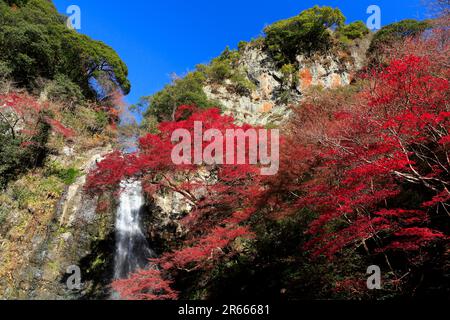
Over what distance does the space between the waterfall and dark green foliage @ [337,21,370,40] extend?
77.4 feet

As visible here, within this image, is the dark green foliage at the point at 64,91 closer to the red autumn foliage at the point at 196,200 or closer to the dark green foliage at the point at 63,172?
the dark green foliage at the point at 63,172

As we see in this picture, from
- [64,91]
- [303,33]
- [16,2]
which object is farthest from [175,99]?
[303,33]

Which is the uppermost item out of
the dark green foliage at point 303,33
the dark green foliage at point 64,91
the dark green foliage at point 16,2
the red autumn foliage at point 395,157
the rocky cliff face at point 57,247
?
the dark green foliage at point 303,33

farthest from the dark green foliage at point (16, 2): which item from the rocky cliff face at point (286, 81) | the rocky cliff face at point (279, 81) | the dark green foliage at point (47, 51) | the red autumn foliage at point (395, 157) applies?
the red autumn foliage at point (395, 157)

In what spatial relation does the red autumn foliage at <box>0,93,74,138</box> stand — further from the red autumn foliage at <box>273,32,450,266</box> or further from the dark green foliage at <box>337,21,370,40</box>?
the dark green foliage at <box>337,21,370,40</box>

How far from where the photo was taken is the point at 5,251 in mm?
12195

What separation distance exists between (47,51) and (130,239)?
42.1 feet

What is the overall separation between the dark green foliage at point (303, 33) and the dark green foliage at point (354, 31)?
0.71 meters

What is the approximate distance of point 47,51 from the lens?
18.5 meters

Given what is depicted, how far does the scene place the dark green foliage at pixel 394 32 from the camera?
2197 cm

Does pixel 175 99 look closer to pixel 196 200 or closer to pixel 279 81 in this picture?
pixel 279 81

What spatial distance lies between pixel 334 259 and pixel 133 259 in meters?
8.48

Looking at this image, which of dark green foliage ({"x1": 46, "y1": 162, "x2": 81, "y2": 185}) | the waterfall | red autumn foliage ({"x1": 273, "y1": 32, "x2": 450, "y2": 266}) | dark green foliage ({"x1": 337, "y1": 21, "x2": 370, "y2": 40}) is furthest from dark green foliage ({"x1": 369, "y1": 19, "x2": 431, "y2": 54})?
dark green foliage ({"x1": 46, "y1": 162, "x2": 81, "y2": 185})
